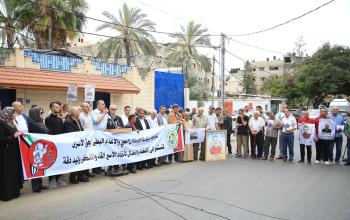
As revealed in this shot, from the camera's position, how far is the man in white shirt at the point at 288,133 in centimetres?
1116

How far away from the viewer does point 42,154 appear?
7.05 m

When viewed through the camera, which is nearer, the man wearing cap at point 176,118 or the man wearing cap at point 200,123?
the man wearing cap at point 176,118

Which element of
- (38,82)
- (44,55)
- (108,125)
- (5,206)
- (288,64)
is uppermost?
(288,64)

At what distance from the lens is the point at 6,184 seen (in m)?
6.46

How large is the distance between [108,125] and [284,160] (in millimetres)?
6294

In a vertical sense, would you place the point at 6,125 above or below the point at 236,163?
above

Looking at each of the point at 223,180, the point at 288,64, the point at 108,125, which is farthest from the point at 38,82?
the point at 288,64

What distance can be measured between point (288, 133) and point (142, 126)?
516 cm

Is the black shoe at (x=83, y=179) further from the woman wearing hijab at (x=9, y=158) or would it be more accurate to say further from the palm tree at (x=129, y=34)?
the palm tree at (x=129, y=34)

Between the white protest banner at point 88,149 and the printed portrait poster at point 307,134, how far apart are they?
174 inches

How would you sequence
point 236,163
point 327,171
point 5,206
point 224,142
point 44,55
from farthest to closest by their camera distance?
point 44,55, point 224,142, point 236,163, point 327,171, point 5,206

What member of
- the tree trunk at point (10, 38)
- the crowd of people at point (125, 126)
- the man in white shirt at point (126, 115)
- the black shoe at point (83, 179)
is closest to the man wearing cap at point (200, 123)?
the crowd of people at point (125, 126)

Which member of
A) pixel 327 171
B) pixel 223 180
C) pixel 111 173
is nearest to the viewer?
pixel 223 180

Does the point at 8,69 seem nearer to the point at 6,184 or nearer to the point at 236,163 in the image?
the point at 6,184
